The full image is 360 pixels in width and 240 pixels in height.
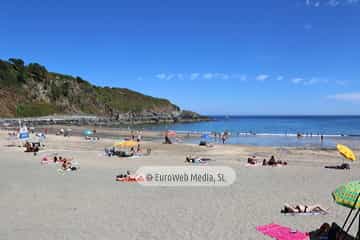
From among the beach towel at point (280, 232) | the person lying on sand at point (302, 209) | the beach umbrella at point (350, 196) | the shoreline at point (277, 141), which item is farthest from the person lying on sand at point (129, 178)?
the shoreline at point (277, 141)

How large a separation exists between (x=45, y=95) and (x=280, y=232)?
107m

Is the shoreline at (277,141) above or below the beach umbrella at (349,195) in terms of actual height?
below

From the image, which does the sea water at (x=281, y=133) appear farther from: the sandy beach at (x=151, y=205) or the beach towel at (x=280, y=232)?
the beach towel at (x=280, y=232)

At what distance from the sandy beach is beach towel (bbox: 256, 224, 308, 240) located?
0.25 m

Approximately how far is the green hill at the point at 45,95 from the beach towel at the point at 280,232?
92.2 metres

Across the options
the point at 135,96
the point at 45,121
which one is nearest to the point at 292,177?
the point at 45,121

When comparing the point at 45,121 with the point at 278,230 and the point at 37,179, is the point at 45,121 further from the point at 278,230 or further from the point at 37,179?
the point at 278,230

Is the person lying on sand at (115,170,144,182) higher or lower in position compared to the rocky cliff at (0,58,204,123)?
lower

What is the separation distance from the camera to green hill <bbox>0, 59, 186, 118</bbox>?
9644 cm

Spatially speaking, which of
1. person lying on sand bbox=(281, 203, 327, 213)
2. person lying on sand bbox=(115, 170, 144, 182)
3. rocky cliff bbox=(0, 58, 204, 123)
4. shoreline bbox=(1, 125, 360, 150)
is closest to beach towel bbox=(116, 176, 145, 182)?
person lying on sand bbox=(115, 170, 144, 182)

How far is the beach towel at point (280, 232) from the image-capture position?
27.9 ft

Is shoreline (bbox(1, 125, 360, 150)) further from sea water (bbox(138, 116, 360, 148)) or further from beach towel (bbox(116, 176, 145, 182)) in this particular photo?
beach towel (bbox(116, 176, 145, 182))

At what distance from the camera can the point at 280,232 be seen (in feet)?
29.2

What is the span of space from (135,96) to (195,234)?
154820mm
